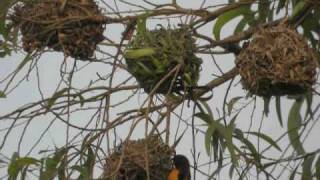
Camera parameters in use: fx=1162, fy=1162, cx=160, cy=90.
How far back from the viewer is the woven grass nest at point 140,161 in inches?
99.3

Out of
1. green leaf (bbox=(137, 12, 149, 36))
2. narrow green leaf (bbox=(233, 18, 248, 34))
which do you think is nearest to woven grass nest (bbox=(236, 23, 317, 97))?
green leaf (bbox=(137, 12, 149, 36))

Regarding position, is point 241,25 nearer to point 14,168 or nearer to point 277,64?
point 277,64

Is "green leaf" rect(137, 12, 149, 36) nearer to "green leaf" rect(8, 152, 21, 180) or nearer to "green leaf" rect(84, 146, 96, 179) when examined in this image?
"green leaf" rect(84, 146, 96, 179)

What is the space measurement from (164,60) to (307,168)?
46 cm

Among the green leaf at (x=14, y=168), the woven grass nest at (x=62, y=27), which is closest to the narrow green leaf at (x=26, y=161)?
the green leaf at (x=14, y=168)

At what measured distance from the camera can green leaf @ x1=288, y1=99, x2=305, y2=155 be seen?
2723 millimetres

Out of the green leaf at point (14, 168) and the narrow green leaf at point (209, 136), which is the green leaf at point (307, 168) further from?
the green leaf at point (14, 168)

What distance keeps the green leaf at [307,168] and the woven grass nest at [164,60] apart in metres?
0.35

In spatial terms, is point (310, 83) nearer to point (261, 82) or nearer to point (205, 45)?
point (261, 82)

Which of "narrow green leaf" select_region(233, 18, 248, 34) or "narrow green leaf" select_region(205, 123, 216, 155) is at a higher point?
"narrow green leaf" select_region(233, 18, 248, 34)

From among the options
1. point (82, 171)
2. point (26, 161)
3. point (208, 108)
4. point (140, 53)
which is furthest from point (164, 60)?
point (26, 161)

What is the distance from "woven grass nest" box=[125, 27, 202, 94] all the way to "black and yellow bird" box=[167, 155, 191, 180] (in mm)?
150

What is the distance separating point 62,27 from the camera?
2.63 meters

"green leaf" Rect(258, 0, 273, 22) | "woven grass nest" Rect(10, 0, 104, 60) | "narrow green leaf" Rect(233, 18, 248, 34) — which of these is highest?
"narrow green leaf" Rect(233, 18, 248, 34)
